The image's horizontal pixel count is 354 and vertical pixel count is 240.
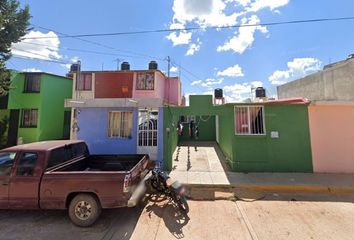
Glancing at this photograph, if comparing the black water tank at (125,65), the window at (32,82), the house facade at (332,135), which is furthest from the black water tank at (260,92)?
the window at (32,82)

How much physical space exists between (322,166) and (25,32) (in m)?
17.1

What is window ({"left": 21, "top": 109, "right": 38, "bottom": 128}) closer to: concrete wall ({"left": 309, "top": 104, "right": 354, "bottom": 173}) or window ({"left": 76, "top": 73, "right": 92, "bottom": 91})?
window ({"left": 76, "top": 73, "right": 92, "bottom": 91})

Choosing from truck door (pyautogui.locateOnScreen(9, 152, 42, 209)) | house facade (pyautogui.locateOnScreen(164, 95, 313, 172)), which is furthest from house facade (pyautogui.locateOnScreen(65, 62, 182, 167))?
truck door (pyautogui.locateOnScreen(9, 152, 42, 209))

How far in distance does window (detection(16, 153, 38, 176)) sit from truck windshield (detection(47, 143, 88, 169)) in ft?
1.11

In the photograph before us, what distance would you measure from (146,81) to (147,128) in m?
3.26

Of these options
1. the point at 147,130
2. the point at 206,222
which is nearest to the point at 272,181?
the point at 206,222

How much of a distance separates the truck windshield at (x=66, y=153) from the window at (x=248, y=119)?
241 inches

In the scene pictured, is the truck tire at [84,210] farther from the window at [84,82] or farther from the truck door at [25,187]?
the window at [84,82]

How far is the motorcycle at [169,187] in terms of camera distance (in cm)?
555

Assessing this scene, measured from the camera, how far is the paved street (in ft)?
14.4

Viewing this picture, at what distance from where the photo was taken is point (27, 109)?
1563cm

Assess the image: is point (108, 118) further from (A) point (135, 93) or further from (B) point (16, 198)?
(B) point (16, 198)

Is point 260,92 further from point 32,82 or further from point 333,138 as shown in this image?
point 32,82

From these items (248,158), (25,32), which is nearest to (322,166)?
(248,158)
